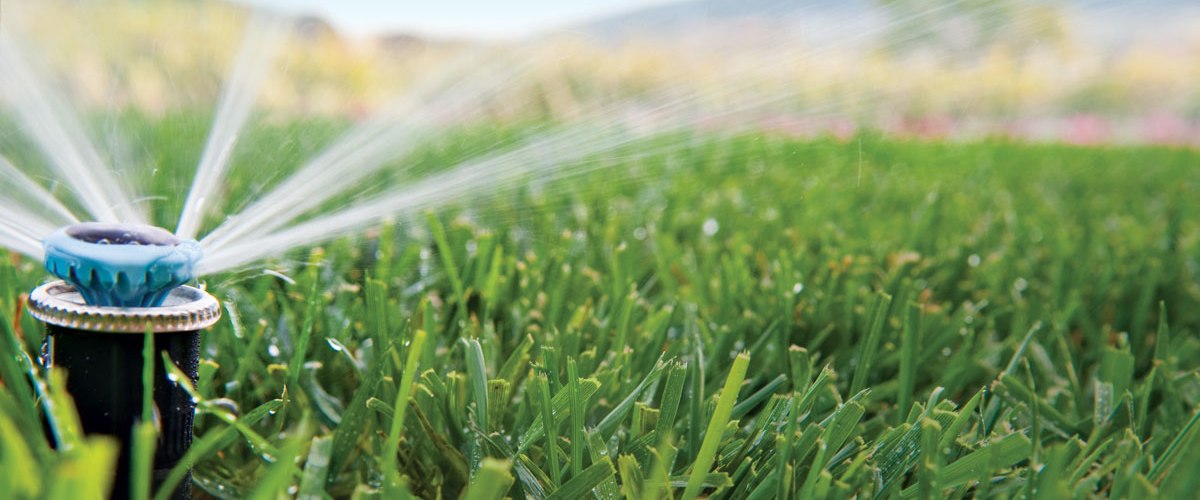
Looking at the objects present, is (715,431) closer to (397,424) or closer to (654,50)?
(397,424)

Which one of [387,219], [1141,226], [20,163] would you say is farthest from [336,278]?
[1141,226]

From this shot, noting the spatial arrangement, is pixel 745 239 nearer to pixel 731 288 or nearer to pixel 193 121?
pixel 731 288

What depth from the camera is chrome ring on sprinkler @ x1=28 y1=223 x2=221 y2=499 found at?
566 millimetres

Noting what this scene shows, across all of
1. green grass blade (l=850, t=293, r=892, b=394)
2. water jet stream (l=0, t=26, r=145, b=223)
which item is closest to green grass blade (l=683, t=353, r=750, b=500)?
green grass blade (l=850, t=293, r=892, b=394)

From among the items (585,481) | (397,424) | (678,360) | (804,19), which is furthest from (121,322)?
(804,19)

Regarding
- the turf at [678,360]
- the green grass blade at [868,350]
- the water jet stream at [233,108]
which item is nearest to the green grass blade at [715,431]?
the turf at [678,360]

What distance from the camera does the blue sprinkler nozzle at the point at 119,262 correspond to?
56 centimetres

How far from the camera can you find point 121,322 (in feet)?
1.87

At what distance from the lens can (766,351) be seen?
1.06 metres

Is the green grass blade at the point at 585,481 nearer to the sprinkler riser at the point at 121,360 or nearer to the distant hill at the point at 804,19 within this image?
the sprinkler riser at the point at 121,360

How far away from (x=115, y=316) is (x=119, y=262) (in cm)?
3

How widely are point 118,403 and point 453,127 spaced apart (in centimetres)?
121

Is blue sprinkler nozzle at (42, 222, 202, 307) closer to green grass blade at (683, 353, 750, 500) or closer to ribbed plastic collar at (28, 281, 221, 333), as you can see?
ribbed plastic collar at (28, 281, 221, 333)

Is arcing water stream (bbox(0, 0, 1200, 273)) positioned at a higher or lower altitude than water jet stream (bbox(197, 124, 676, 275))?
higher
